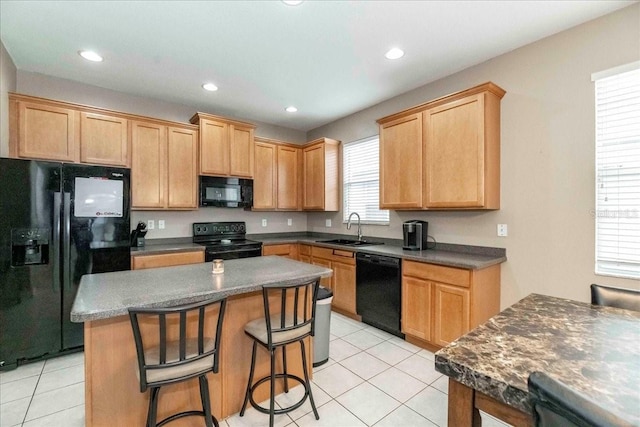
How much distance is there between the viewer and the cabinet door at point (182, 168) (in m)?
3.69

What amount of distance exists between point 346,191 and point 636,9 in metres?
3.35

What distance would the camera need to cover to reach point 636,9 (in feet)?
6.86

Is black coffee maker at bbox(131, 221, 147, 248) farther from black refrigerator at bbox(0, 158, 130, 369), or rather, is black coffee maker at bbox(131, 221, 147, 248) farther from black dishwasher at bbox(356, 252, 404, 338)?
black dishwasher at bbox(356, 252, 404, 338)

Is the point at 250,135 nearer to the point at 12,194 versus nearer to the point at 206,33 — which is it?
the point at 206,33

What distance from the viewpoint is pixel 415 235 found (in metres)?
3.35

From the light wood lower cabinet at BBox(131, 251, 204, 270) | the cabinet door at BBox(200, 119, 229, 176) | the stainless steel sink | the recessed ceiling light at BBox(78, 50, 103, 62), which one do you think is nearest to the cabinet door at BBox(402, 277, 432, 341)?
the stainless steel sink

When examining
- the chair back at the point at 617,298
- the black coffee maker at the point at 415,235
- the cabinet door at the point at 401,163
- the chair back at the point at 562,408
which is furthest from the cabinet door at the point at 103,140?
the chair back at the point at 617,298

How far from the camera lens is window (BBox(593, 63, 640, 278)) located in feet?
6.93

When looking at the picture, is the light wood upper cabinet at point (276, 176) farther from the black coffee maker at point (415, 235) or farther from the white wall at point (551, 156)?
the white wall at point (551, 156)

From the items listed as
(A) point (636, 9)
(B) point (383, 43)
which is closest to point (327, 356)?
(B) point (383, 43)

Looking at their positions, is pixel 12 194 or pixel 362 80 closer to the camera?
pixel 12 194

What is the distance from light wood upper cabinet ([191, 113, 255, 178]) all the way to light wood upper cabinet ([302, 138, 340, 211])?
1014 millimetres

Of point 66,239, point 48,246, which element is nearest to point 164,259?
point 66,239

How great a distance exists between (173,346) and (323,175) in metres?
3.39
